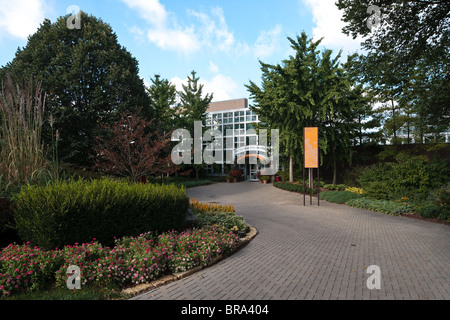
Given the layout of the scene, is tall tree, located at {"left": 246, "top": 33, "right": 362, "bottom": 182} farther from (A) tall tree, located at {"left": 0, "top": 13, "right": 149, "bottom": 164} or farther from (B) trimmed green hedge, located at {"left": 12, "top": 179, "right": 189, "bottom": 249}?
(B) trimmed green hedge, located at {"left": 12, "top": 179, "right": 189, "bottom": 249}

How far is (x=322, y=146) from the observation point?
52.0 ft

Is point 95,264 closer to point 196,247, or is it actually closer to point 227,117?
point 196,247

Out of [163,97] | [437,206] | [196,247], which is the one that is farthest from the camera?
[163,97]

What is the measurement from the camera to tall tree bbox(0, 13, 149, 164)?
11.2 metres

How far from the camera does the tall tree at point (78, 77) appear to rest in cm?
1116

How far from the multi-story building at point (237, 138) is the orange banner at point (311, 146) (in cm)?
1719

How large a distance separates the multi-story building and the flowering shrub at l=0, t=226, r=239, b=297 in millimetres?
25706

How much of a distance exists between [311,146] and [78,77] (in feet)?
36.6

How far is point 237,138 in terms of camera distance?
32000 millimetres

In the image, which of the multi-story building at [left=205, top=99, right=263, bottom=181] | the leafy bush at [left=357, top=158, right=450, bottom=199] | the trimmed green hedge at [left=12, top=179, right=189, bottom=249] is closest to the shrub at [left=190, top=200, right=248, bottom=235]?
the trimmed green hedge at [left=12, top=179, right=189, bottom=249]

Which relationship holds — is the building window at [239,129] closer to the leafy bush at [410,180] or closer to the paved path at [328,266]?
the leafy bush at [410,180]
